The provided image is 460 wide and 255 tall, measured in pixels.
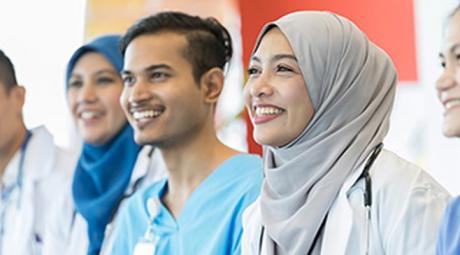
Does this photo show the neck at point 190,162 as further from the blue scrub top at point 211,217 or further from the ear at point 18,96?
the ear at point 18,96

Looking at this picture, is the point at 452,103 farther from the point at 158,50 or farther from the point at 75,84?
the point at 75,84

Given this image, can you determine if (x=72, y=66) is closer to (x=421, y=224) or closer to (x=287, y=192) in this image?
(x=287, y=192)

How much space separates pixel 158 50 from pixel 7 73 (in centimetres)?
98

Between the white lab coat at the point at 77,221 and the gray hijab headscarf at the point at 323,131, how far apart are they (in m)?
0.89

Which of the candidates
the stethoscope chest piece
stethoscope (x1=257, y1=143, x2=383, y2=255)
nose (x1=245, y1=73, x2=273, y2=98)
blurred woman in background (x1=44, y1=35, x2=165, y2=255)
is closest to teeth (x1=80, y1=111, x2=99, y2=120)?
blurred woman in background (x1=44, y1=35, x2=165, y2=255)

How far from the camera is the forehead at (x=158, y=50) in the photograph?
2039 millimetres

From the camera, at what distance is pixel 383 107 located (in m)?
1.51

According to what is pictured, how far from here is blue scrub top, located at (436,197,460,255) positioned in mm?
1221

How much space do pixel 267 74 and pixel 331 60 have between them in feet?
0.44

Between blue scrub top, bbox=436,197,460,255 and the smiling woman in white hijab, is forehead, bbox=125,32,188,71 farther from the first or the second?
blue scrub top, bbox=436,197,460,255

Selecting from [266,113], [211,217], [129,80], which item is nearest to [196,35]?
[129,80]

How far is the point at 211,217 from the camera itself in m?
1.87

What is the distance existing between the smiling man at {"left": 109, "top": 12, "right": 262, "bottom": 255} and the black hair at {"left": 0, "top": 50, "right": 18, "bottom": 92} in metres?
0.83

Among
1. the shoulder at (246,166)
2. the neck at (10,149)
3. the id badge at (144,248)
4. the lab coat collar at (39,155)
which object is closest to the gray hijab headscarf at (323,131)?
the shoulder at (246,166)
